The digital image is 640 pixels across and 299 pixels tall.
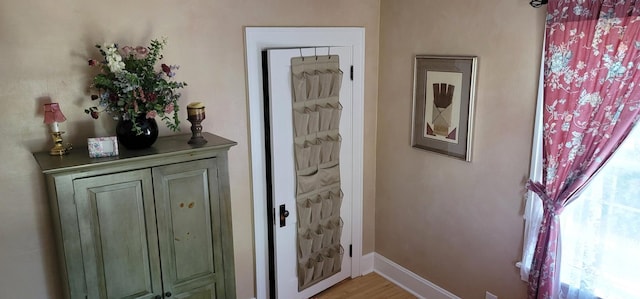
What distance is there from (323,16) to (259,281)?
195cm

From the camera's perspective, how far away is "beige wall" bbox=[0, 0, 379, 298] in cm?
216

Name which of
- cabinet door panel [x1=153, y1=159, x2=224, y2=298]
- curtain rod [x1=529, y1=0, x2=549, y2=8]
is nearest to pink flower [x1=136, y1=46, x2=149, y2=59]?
cabinet door panel [x1=153, y1=159, x2=224, y2=298]

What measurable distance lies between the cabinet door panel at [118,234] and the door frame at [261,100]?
37.4 inches

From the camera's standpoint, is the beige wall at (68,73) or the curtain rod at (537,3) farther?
the curtain rod at (537,3)

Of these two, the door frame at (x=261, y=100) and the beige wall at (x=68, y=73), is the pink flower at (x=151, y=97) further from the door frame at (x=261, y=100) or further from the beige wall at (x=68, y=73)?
the door frame at (x=261, y=100)

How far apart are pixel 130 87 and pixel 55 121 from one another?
407 millimetres

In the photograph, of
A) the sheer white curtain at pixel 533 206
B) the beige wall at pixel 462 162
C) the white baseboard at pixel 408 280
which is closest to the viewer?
the sheer white curtain at pixel 533 206

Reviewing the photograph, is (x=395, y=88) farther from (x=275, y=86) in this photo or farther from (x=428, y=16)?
(x=275, y=86)

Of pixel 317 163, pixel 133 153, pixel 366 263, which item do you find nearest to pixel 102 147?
pixel 133 153

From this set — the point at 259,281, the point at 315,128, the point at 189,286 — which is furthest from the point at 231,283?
the point at 315,128

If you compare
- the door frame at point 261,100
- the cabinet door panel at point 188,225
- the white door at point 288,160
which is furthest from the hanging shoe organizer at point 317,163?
the cabinet door panel at point 188,225

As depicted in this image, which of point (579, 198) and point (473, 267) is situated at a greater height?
point (579, 198)

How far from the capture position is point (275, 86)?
2938mm

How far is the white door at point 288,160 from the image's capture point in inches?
116
